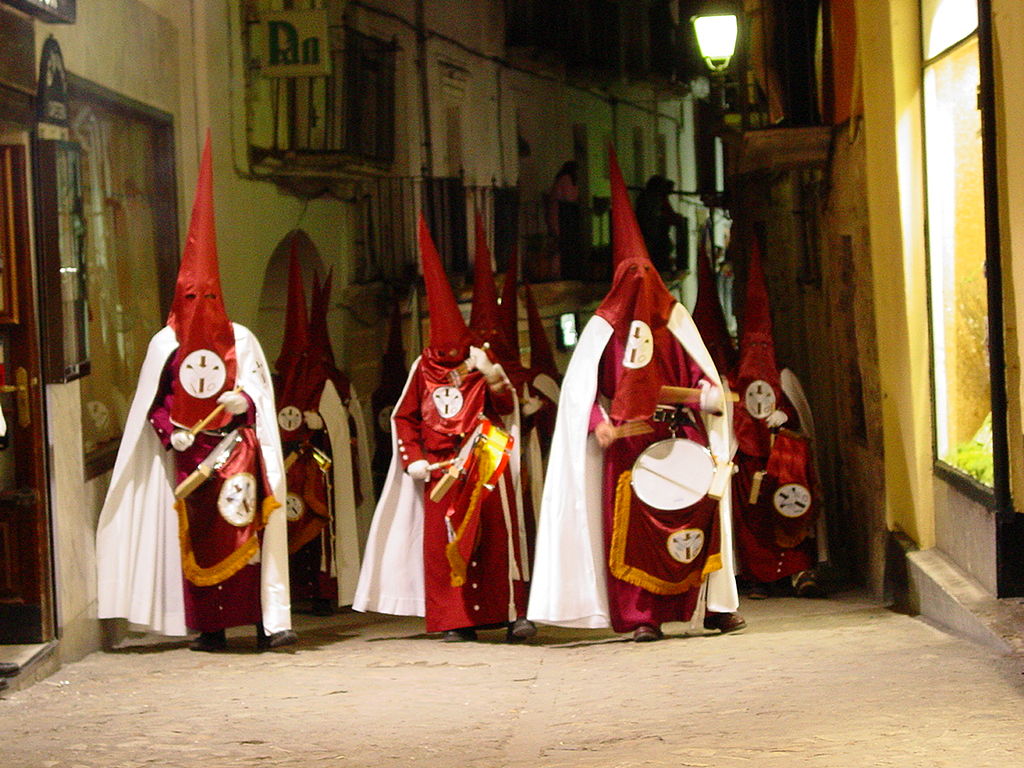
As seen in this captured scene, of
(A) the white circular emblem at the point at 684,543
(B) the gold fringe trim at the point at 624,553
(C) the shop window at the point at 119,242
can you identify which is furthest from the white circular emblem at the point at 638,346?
(C) the shop window at the point at 119,242

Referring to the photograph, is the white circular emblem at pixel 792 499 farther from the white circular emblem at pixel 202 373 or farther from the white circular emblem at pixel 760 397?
the white circular emblem at pixel 202 373

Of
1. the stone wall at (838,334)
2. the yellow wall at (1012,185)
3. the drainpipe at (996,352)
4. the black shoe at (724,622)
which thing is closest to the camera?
the yellow wall at (1012,185)

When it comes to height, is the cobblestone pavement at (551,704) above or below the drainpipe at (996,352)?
below

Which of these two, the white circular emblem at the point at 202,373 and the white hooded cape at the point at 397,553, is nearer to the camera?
the white circular emblem at the point at 202,373

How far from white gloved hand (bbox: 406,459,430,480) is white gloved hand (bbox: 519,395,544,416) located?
1.44m

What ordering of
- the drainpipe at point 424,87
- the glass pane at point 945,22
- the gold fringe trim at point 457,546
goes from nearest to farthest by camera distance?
the glass pane at point 945,22
the gold fringe trim at point 457,546
the drainpipe at point 424,87

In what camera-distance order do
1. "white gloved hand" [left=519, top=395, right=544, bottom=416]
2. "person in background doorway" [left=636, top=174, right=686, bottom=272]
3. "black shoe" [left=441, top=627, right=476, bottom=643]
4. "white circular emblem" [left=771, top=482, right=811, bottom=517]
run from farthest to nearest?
"person in background doorway" [left=636, top=174, right=686, bottom=272], "white circular emblem" [left=771, top=482, right=811, bottom=517], "white gloved hand" [left=519, top=395, right=544, bottom=416], "black shoe" [left=441, top=627, right=476, bottom=643]

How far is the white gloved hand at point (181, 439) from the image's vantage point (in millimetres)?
9367

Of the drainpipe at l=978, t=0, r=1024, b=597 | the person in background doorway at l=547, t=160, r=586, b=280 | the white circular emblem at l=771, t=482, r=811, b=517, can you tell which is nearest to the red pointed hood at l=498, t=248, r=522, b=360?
the white circular emblem at l=771, t=482, r=811, b=517

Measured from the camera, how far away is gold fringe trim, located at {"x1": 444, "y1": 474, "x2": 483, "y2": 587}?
9883 millimetres

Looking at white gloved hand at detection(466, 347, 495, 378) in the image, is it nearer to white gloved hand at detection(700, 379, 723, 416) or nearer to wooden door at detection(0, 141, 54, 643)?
white gloved hand at detection(700, 379, 723, 416)

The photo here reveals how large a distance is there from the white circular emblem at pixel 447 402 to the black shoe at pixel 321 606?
8.40ft

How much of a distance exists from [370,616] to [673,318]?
3448 millimetres

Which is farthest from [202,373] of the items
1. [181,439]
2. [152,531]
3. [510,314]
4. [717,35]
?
[717,35]
